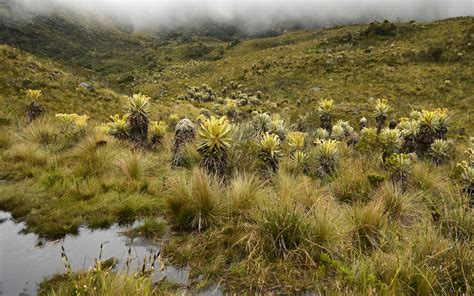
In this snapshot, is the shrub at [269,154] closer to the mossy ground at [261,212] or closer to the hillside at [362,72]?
the mossy ground at [261,212]

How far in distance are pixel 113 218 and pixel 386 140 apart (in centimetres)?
807

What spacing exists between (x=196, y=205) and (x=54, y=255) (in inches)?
75.1

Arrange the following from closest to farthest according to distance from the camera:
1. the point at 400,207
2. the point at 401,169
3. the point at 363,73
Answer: the point at 400,207, the point at 401,169, the point at 363,73

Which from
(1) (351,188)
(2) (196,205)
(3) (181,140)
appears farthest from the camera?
(3) (181,140)

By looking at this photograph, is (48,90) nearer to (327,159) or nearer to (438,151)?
(327,159)

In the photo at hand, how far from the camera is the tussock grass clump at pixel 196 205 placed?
532 cm

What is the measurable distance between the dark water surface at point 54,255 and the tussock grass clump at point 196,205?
2.13 feet

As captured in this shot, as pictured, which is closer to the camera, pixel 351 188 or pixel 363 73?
pixel 351 188

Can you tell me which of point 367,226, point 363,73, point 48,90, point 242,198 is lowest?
point 363,73

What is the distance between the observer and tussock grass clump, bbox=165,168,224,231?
17.4ft

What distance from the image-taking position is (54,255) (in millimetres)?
4516

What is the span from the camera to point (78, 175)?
290 inches

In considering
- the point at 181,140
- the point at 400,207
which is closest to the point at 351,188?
the point at 400,207

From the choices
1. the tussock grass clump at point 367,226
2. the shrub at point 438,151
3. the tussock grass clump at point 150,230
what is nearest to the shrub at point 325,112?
the shrub at point 438,151
